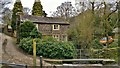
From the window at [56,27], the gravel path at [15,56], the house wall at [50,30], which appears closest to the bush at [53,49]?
the gravel path at [15,56]

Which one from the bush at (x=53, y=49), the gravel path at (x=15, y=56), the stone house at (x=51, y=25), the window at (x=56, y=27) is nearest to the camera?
the gravel path at (x=15, y=56)

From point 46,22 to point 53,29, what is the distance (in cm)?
40

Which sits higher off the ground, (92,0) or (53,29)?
(92,0)

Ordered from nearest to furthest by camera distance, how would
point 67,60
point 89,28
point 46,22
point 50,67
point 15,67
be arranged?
point 15,67
point 50,67
point 67,60
point 89,28
point 46,22

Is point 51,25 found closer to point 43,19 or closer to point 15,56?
point 43,19

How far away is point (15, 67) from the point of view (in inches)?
74.3

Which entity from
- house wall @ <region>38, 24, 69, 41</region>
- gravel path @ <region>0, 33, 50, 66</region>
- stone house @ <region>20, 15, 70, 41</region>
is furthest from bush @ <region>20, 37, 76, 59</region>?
house wall @ <region>38, 24, 69, 41</region>

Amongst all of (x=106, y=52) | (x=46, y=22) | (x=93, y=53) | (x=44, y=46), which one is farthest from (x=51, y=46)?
(x=46, y=22)

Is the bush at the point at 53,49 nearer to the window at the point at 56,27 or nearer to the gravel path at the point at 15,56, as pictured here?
the gravel path at the point at 15,56

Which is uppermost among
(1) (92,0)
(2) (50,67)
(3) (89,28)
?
(1) (92,0)

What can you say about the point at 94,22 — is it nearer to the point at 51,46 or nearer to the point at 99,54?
the point at 99,54

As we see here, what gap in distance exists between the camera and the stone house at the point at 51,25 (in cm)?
677

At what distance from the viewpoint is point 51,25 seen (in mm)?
7203

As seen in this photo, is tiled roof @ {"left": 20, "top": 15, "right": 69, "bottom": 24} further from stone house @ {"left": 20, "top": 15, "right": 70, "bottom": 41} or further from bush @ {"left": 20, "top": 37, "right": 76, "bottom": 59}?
bush @ {"left": 20, "top": 37, "right": 76, "bottom": 59}
